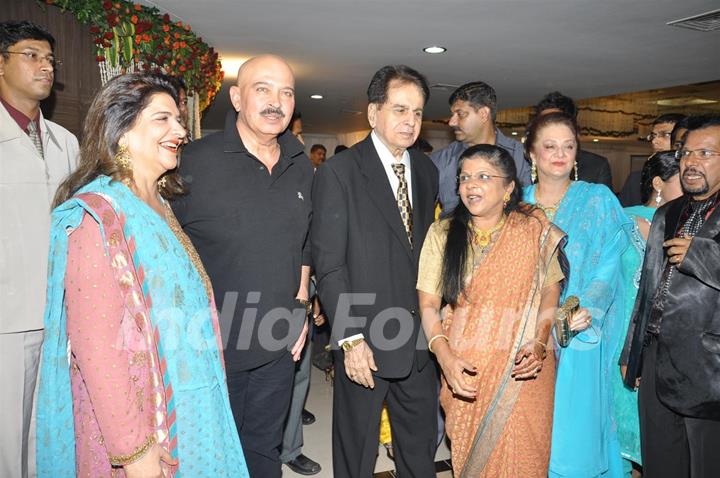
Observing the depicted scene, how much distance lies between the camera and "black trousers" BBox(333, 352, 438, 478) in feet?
6.63

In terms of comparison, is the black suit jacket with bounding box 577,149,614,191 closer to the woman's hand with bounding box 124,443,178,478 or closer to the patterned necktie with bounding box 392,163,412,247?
the patterned necktie with bounding box 392,163,412,247

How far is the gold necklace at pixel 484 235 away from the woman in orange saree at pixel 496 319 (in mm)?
10

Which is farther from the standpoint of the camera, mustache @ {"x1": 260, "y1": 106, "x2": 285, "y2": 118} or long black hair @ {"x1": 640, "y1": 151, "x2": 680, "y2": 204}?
long black hair @ {"x1": 640, "y1": 151, "x2": 680, "y2": 204}

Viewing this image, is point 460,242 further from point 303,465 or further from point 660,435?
point 303,465

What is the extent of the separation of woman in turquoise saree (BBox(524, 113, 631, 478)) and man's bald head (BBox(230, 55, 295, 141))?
115cm

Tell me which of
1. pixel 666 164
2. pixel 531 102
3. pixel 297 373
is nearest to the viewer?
pixel 666 164

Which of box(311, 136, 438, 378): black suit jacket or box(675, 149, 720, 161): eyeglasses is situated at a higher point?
box(675, 149, 720, 161): eyeglasses

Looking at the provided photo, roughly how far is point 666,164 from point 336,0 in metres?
2.59

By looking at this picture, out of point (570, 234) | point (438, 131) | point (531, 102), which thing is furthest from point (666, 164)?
point (438, 131)

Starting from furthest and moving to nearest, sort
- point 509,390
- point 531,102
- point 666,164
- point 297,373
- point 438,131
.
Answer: point 438,131, point 531,102, point 297,373, point 666,164, point 509,390

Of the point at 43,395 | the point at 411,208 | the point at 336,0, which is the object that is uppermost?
the point at 336,0

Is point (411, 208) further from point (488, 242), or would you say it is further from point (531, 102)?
point (531, 102)

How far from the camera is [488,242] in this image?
A: 81.4 inches

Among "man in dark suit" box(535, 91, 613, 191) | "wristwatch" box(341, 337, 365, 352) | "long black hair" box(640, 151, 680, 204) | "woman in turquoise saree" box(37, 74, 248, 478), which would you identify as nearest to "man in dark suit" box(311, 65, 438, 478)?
"wristwatch" box(341, 337, 365, 352)
